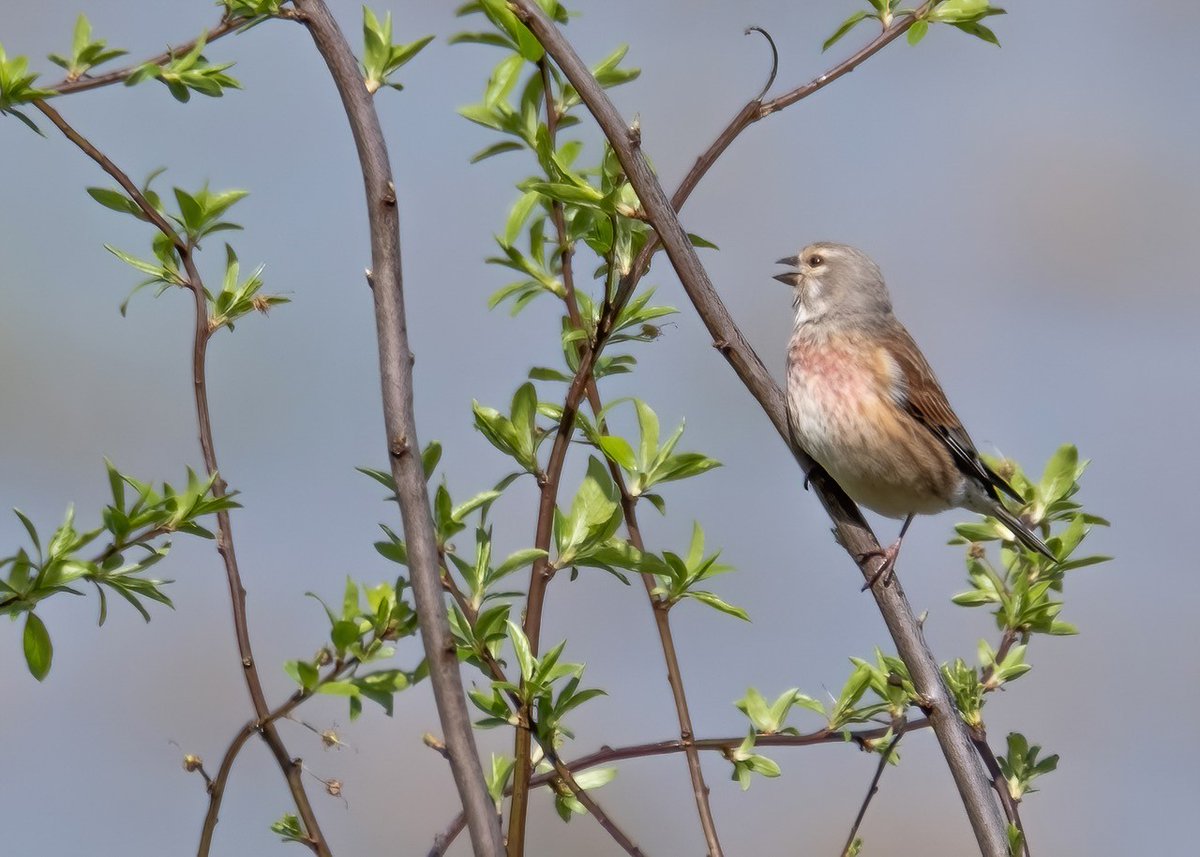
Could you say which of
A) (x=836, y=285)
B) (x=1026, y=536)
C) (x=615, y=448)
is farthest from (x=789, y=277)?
(x=615, y=448)

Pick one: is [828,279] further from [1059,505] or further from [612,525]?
[612,525]

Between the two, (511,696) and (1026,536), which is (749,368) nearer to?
(511,696)

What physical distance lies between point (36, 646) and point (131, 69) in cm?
67

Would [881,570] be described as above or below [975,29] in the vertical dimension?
below

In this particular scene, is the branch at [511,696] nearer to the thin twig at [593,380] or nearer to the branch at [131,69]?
the thin twig at [593,380]

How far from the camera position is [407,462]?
3.82 ft

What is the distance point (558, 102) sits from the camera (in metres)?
1.85

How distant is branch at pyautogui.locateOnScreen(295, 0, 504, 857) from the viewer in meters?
1.12

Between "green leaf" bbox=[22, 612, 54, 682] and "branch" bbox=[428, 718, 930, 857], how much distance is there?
18.8 inches

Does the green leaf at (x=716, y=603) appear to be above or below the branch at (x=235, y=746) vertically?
above

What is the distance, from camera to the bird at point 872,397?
3.07m

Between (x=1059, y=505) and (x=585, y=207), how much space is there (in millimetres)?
993

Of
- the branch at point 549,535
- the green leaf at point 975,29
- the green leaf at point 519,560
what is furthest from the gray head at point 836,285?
the green leaf at point 519,560

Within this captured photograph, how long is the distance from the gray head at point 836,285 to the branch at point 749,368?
170cm
